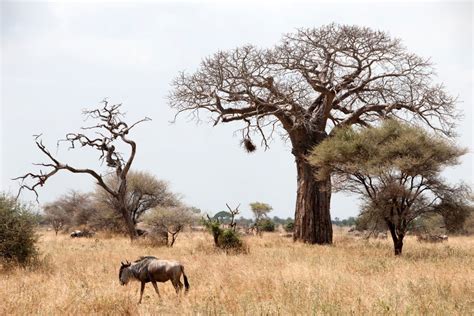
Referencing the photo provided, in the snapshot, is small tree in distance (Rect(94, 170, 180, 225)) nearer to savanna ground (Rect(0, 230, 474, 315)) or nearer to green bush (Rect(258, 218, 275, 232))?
green bush (Rect(258, 218, 275, 232))

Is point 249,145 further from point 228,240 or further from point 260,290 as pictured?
point 260,290

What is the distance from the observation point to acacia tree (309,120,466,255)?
1371 centimetres

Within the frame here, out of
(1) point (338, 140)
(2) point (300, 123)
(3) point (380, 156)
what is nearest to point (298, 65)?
(2) point (300, 123)

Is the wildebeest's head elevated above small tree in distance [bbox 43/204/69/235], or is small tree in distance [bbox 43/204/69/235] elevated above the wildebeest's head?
small tree in distance [bbox 43/204/69/235]

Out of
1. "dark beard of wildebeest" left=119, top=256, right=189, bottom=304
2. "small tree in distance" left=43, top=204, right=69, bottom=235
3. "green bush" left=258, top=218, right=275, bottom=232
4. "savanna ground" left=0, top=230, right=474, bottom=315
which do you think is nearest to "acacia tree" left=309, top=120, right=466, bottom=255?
"savanna ground" left=0, top=230, right=474, bottom=315

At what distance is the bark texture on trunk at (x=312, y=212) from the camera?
18469 millimetres

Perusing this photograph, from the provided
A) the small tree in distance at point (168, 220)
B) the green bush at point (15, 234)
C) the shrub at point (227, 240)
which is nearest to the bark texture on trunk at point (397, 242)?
the shrub at point (227, 240)

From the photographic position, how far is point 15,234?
37.1ft

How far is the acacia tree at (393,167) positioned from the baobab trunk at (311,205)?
3112 millimetres

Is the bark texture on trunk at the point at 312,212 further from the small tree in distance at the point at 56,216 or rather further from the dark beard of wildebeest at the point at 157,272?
the small tree in distance at the point at 56,216

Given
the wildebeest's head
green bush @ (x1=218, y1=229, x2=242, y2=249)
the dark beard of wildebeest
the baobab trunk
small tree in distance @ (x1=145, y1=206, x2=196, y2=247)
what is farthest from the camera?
small tree in distance @ (x1=145, y1=206, x2=196, y2=247)

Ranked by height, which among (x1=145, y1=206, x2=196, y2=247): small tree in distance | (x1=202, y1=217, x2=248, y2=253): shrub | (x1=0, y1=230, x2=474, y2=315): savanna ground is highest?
(x1=145, y1=206, x2=196, y2=247): small tree in distance

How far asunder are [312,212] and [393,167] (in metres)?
5.43

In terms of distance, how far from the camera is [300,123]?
59.0 ft
